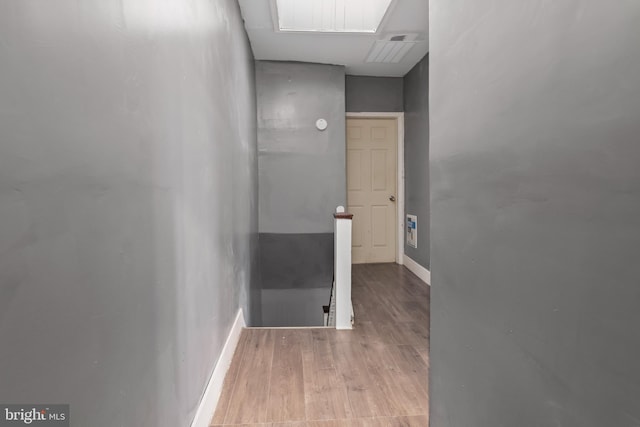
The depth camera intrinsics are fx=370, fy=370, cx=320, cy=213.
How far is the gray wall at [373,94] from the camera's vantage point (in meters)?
4.88

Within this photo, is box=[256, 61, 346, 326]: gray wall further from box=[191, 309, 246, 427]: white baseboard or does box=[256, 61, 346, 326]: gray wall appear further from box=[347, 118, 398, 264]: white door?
box=[191, 309, 246, 427]: white baseboard

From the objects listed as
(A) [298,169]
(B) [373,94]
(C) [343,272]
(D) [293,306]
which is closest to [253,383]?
(C) [343,272]

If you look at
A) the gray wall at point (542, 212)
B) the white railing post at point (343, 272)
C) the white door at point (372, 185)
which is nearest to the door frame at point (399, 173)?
the white door at point (372, 185)

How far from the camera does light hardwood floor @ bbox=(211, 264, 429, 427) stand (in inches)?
68.6

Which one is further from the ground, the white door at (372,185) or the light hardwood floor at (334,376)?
the white door at (372,185)

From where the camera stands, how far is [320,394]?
1926mm

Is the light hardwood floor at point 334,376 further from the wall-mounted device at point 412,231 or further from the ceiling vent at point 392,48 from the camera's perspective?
the ceiling vent at point 392,48

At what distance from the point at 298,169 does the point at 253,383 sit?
2813 millimetres

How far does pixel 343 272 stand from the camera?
281 cm

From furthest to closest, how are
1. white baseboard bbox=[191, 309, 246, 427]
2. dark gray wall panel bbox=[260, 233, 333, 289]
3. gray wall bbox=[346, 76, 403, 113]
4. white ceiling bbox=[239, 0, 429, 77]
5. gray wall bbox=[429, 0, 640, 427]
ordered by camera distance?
gray wall bbox=[346, 76, 403, 113] < dark gray wall panel bbox=[260, 233, 333, 289] < white ceiling bbox=[239, 0, 429, 77] < white baseboard bbox=[191, 309, 246, 427] < gray wall bbox=[429, 0, 640, 427]

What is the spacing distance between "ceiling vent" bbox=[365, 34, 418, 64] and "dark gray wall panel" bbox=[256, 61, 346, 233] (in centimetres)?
51

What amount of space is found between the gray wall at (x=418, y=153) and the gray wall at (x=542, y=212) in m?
3.13

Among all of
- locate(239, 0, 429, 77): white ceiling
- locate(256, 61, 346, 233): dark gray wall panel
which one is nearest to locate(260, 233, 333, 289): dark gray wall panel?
locate(256, 61, 346, 233): dark gray wall panel

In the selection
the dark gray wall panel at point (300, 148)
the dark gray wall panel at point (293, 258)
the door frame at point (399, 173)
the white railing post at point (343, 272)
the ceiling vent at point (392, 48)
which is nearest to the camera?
the white railing post at point (343, 272)
